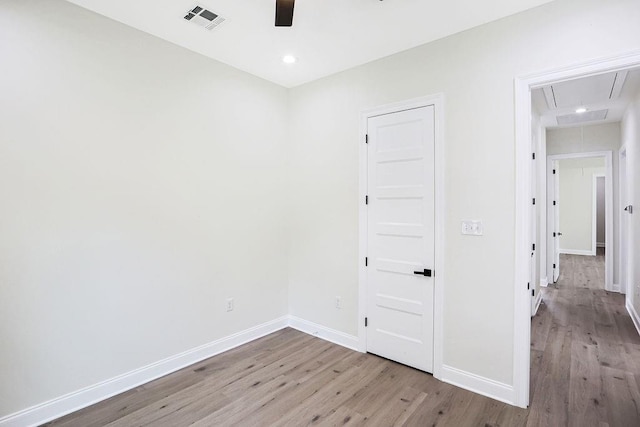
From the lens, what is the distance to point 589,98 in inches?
154

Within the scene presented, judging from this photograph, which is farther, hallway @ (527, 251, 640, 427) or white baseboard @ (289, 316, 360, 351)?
white baseboard @ (289, 316, 360, 351)

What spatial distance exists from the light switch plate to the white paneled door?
0.27 m

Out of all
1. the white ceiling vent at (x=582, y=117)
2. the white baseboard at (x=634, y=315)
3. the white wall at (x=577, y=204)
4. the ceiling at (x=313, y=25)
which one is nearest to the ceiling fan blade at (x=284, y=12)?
the ceiling at (x=313, y=25)

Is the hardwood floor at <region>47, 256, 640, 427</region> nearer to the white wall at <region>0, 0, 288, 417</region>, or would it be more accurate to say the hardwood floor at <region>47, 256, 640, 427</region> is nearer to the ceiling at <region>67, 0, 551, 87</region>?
the white wall at <region>0, 0, 288, 417</region>

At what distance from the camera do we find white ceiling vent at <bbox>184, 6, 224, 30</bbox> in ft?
7.70

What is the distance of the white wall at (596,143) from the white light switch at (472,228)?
4647 mm

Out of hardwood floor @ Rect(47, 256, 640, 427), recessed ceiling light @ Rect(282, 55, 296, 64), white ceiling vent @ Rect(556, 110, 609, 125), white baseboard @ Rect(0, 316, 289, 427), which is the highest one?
recessed ceiling light @ Rect(282, 55, 296, 64)

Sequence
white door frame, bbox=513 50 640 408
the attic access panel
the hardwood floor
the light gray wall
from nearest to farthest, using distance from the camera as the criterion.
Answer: the hardwood floor, white door frame, bbox=513 50 640 408, the attic access panel, the light gray wall

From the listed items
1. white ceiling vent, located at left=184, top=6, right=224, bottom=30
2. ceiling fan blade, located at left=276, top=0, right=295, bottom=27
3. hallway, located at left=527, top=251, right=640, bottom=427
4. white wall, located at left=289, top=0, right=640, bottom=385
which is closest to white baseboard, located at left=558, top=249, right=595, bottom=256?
hallway, located at left=527, top=251, right=640, bottom=427

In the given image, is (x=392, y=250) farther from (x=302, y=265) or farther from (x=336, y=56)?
(x=336, y=56)

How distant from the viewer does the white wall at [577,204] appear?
9.09 meters

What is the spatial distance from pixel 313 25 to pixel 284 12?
0.70 m

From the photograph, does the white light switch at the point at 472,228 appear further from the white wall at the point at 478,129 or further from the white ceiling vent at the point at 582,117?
the white ceiling vent at the point at 582,117

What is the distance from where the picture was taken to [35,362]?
2.11 m
